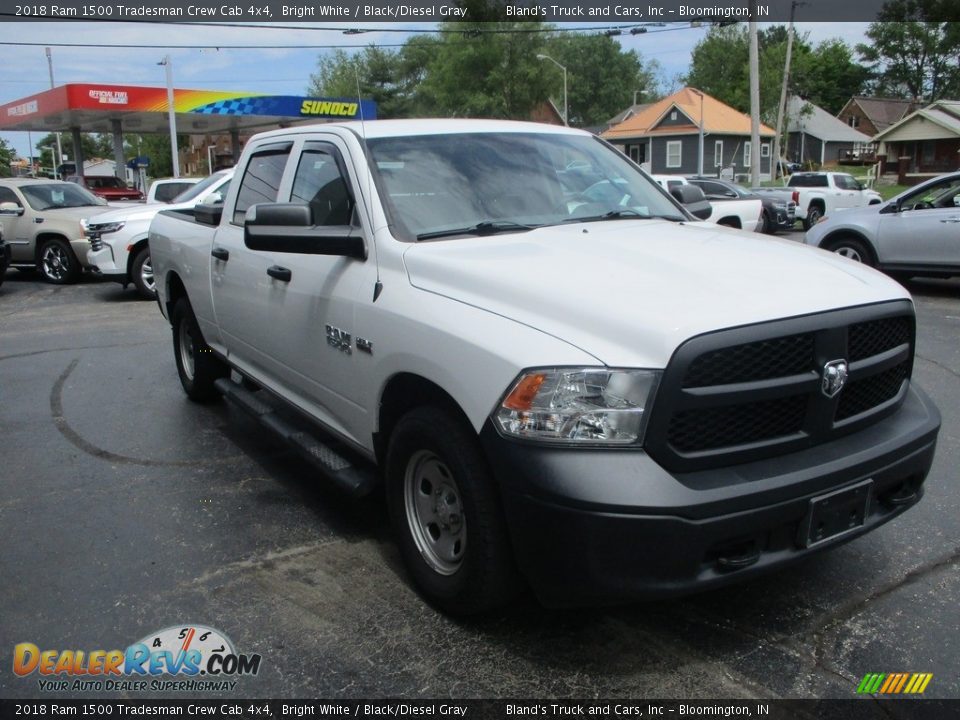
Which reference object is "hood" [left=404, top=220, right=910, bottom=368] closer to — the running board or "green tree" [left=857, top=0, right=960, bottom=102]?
the running board

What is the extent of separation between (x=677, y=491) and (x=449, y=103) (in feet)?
179

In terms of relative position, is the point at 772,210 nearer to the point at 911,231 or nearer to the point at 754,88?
the point at 754,88

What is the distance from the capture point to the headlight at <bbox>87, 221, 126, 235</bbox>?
11.9m

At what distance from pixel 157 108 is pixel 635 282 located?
3052cm

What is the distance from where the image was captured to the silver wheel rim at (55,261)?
48.5 ft

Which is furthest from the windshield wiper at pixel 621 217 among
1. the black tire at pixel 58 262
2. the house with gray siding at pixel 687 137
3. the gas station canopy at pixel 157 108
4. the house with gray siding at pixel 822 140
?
the house with gray siding at pixel 822 140

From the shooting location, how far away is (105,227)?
1191 cm

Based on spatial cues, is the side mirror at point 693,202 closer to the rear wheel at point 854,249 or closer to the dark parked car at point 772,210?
the rear wheel at point 854,249

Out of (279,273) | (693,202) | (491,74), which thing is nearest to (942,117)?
(491,74)

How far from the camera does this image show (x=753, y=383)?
8.89 feet

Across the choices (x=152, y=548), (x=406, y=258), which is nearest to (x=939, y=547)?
(x=406, y=258)

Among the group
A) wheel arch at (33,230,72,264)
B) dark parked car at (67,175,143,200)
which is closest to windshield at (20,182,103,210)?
wheel arch at (33,230,72,264)

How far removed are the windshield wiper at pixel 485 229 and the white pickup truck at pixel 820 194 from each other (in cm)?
2403

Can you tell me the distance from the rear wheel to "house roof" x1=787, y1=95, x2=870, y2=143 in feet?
198
